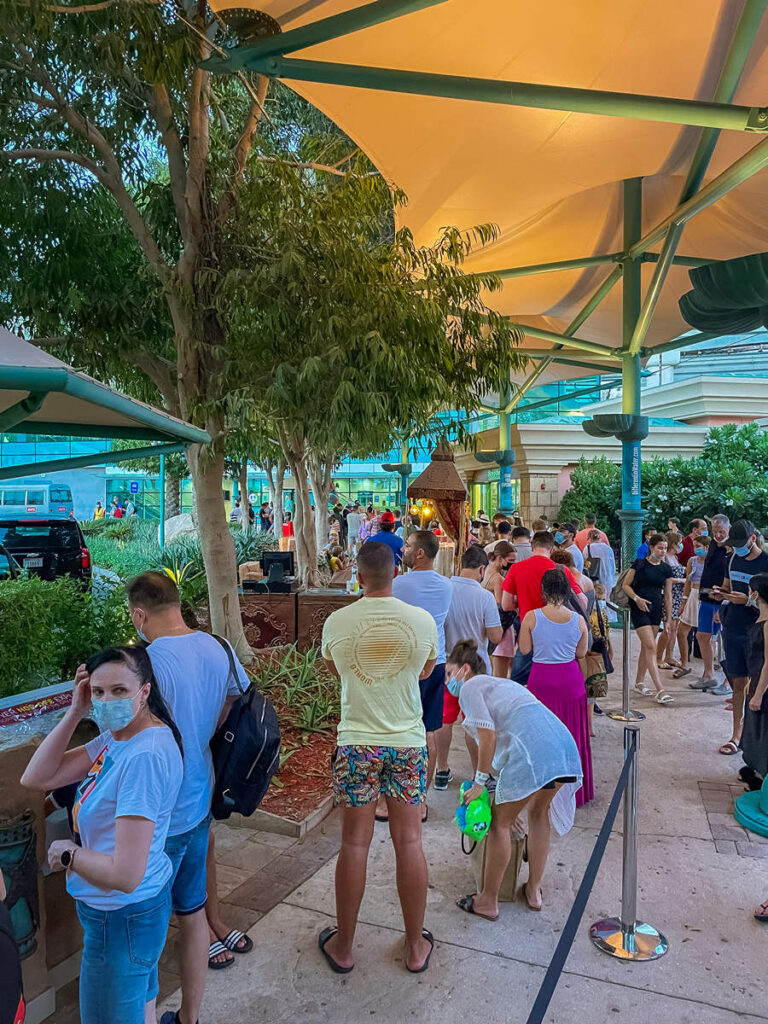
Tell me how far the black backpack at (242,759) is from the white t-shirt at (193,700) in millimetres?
45

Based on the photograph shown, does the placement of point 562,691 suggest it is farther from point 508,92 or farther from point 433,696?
point 508,92

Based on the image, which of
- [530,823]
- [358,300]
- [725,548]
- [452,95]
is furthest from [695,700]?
[452,95]

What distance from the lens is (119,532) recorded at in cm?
2973

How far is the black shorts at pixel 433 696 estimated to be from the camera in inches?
203

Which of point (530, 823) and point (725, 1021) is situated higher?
point (530, 823)

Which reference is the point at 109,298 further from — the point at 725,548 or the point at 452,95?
the point at 725,548

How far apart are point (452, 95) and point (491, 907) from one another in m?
5.39

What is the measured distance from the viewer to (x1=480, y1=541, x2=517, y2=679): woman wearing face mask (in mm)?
7234

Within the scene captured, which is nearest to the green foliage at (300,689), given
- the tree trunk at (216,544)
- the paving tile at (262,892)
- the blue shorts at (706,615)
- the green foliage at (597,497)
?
the tree trunk at (216,544)

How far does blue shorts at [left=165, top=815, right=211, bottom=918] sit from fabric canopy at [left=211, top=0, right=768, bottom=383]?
535 cm

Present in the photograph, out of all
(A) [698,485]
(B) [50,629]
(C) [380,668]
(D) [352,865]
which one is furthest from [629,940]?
(A) [698,485]

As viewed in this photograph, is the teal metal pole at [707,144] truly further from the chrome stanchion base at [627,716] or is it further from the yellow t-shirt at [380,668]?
the chrome stanchion base at [627,716]

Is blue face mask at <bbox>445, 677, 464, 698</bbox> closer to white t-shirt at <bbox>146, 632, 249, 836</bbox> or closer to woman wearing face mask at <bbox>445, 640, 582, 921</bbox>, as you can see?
woman wearing face mask at <bbox>445, 640, 582, 921</bbox>

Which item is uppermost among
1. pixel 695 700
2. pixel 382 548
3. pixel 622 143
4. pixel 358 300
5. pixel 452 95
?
pixel 622 143
